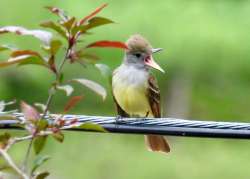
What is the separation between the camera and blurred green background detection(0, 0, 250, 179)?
12391 millimetres

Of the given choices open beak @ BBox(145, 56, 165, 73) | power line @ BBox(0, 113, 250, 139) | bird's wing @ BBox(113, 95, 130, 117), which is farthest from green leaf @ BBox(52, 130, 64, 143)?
bird's wing @ BBox(113, 95, 130, 117)

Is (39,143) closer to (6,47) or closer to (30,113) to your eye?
(30,113)

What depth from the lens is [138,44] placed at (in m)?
4.78

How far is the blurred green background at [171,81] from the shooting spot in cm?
1239

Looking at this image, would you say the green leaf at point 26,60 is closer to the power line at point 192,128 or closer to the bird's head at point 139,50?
the power line at point 192,128

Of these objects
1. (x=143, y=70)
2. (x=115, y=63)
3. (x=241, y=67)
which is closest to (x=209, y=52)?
(x=241, y=67)

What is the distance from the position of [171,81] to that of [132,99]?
9.13 m

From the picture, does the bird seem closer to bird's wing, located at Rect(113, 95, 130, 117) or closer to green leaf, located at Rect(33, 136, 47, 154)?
bird's wing, located at Rect(113, 95, 130, 117)

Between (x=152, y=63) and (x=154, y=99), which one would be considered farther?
(x=154, y=99)

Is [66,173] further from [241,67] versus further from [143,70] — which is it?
[143,70]

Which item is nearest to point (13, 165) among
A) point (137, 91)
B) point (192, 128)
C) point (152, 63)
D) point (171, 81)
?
point (192, 128)

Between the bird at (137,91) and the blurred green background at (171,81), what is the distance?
687 centimetres

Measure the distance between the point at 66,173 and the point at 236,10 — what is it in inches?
133

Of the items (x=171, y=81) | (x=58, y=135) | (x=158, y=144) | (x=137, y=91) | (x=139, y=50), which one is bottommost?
(x=58, y=135)
